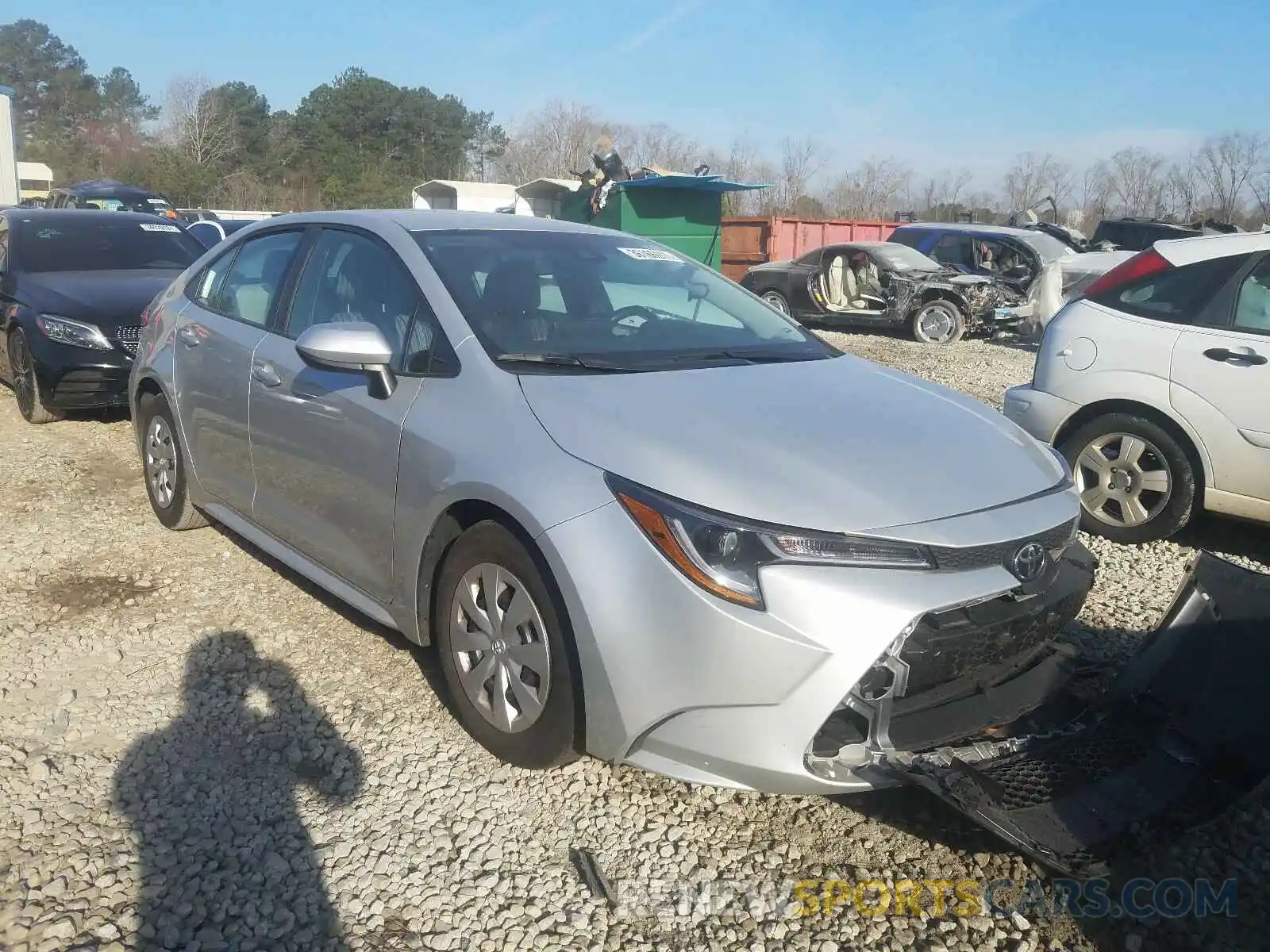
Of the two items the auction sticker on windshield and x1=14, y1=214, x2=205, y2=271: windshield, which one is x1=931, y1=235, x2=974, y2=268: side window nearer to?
x1=14, y1=214, x2=205, y2=271: windshield

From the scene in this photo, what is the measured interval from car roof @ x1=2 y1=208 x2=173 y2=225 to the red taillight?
7.64 metres

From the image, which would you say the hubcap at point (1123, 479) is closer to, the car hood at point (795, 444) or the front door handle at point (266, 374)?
the car hood at point (795, 444)

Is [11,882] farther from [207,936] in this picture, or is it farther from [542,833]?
[542,833]

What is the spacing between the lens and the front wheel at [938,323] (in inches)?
541

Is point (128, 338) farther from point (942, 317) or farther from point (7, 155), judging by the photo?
point (7, 155)

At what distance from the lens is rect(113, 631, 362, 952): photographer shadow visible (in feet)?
7.97

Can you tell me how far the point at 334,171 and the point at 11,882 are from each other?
51607 millimetres

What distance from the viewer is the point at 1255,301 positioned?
4.78 m

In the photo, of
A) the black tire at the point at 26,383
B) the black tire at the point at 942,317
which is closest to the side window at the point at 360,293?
the black tire at the point at 26,383

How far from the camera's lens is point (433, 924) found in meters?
2.46

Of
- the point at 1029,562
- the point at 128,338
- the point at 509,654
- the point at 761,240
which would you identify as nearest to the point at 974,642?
the point at 1029,562

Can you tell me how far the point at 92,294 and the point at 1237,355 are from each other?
7334 millimetres

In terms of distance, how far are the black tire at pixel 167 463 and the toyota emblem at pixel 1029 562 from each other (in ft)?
12.6

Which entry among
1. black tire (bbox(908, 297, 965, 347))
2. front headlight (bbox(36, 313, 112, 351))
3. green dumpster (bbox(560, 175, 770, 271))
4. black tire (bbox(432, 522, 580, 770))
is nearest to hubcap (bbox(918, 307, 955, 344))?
black tire (bbox(908, 297, 965, 347))
